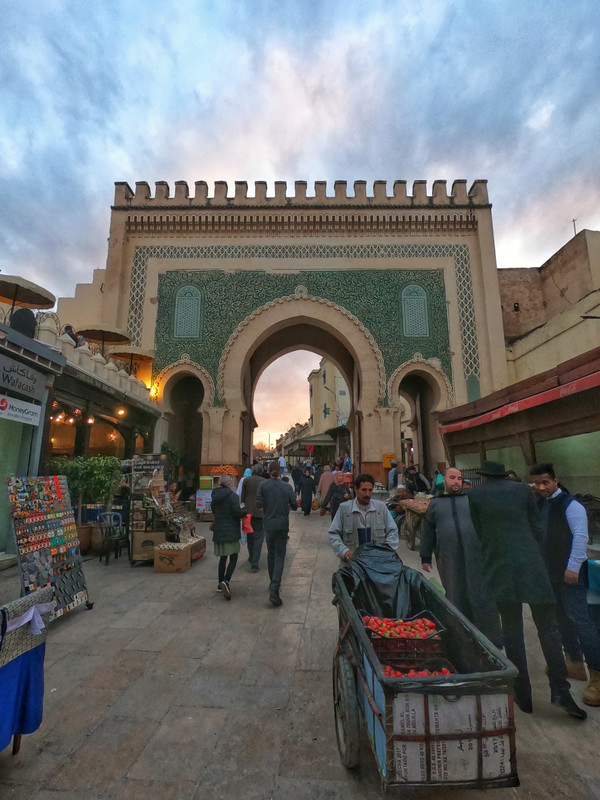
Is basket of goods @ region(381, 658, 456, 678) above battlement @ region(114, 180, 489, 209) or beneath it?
beneath

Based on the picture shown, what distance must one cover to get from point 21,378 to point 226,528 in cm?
444

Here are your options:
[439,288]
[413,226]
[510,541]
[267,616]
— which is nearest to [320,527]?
[267,616]

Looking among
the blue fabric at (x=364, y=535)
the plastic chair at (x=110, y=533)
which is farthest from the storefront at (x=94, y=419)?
the blue fabric at (x=364, y=535)

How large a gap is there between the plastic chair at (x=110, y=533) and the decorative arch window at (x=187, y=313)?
8328mm

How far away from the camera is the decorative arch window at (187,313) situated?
46.5 feet

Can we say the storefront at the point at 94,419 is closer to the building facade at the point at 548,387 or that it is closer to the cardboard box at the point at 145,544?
the cardboard box at the point at 145,544

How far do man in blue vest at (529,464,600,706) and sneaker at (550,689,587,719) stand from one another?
0.89 ft

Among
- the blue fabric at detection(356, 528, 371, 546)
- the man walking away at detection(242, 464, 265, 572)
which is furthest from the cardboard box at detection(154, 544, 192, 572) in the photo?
the blue fabric at detection(356, 528, 371, 546)

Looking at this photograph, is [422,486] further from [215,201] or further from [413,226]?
[215,201]

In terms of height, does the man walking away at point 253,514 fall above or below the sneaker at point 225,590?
above

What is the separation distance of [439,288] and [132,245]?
39.0 feet

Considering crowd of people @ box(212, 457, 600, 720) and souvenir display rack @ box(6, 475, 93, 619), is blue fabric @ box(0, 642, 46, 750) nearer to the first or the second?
souvenir display rack @ box(6, 475, 93, 619)

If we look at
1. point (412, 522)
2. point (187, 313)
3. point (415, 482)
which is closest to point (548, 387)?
point (412, 522)

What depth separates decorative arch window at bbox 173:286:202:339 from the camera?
14180 mm
